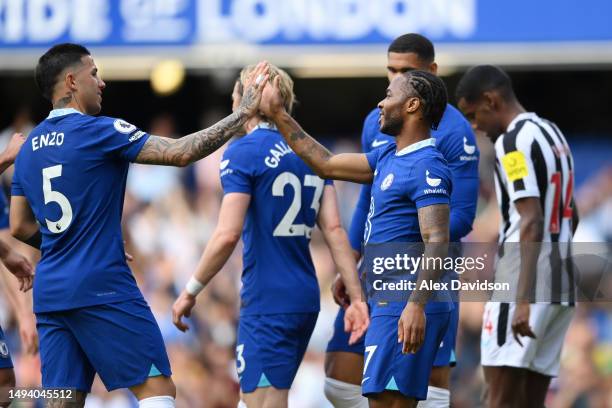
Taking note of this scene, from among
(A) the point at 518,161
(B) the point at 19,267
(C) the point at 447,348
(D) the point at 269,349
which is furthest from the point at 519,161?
(B) the point at 19,267

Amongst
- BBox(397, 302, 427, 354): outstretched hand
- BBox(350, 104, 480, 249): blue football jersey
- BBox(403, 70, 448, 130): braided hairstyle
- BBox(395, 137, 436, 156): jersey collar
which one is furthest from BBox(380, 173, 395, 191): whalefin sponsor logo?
BBox(350, 104, 480, 249): blue football jersey

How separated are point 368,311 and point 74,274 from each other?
2.00 meters

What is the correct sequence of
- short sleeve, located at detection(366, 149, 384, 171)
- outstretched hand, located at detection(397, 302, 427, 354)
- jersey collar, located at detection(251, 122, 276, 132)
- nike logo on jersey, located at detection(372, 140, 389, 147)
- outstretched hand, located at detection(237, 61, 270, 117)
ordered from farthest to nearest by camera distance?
nike logo on jersey, located at detection(372, 140, 389, 147) < jersey collar, located at detection(251, 122, 276, 132) < short sleeve, located at detection(366, 149, 384, 171) < outstretched hand, located at detection(237, 61, 270, 117) < outstretched hand, located at detection(397, 302, 427, 354)

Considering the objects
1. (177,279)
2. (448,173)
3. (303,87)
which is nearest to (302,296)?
(448,173)

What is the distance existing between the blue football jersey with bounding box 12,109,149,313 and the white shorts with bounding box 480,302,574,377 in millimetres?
2686

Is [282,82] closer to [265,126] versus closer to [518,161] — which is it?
[265,126]

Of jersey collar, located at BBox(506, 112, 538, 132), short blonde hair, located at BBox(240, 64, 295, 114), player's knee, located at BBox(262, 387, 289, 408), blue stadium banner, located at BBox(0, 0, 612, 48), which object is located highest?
blue stadium banner, located at BBox(0, 0, 612, 48)

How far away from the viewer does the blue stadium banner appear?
11.8 m

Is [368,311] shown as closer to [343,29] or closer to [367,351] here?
[367,351]

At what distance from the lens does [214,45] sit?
11.9 m

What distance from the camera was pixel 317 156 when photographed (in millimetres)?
6508

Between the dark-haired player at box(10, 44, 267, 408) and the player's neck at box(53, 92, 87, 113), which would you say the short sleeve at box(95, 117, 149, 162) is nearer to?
the dark-haired player at box(10, 44, 267, 408)

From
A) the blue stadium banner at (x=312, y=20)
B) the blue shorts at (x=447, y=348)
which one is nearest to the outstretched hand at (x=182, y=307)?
the blue shorts at (x=447, y=348)

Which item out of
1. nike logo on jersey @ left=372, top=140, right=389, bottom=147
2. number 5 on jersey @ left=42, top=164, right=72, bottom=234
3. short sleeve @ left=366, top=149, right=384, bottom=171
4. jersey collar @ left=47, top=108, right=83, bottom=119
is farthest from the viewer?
nike logo on jersey @ left=372, top=140, right=389, bottom=147
